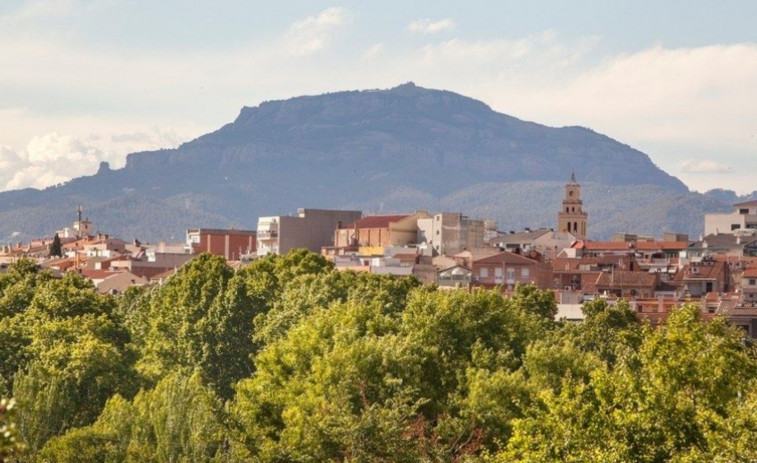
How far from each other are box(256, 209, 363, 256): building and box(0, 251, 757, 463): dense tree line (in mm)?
88270

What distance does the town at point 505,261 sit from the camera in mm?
128250

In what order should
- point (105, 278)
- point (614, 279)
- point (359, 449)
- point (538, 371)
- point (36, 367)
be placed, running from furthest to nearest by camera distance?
1. point (105, 278)
2. point (614, 279)
3. point (36, 367)
4. point (538, 371)
5. point (359, 449)

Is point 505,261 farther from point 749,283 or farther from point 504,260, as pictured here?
point 749,283

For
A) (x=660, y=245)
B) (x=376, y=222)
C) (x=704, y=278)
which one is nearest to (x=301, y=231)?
(x=376, y=222)

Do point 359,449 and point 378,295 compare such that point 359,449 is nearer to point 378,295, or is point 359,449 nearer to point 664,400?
point 664,400

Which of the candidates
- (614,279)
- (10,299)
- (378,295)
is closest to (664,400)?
(378,295)

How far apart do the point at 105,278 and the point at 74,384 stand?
83263 millimetres

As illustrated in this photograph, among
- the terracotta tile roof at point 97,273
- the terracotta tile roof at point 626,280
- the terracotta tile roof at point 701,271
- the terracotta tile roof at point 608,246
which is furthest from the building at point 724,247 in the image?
the terracotta tile roof at point 97,273

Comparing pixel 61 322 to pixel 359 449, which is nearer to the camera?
pixel 359 449

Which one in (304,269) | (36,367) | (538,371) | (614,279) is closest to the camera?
(538,371)

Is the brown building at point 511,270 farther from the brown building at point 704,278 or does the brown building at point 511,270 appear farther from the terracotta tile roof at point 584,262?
the brown building at point 704,278

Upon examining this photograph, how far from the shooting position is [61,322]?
76000 mm

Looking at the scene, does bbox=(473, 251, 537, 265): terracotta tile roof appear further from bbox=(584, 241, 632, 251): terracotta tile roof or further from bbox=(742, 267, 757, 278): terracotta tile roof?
bbox=(584, 241, 632, 251): terracotta tile roof

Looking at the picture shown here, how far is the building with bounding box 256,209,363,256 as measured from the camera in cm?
18400
